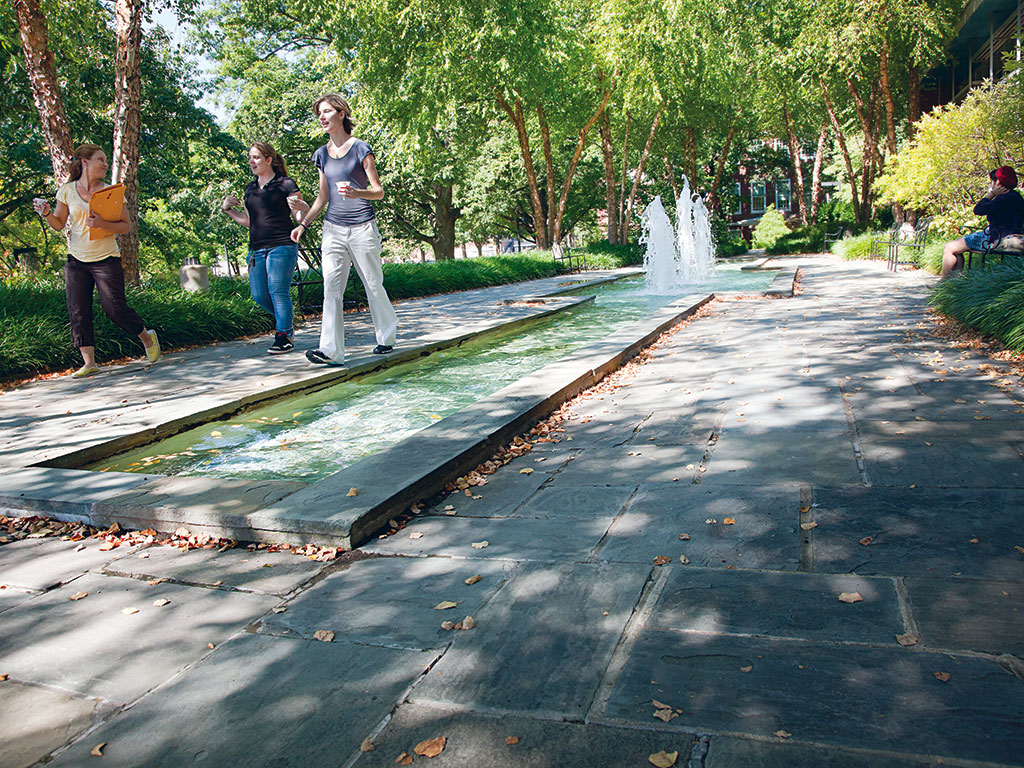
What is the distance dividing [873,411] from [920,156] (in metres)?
14.4

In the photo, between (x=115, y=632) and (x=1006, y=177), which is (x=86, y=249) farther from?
(x=1006, y=177)

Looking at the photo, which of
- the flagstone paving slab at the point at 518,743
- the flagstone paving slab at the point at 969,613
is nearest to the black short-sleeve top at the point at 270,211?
the flagstone paving slab at the point at 518,743

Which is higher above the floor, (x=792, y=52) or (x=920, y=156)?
(x=792, y=52)

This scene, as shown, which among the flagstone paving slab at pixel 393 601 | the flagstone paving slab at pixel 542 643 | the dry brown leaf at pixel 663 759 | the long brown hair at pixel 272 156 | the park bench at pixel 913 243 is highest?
the long brown hair at pixel 272 156

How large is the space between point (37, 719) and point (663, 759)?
155 cm

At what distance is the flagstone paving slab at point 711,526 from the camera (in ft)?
8.65

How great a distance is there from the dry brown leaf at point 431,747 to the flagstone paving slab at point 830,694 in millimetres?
417

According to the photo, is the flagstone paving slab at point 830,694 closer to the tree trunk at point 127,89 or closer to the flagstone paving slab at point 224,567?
the flagstone paving slab at point 224,567

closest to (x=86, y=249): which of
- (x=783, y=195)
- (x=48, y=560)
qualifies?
(x=48, y=560)

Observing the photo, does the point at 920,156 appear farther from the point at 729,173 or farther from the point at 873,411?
the point at 729,173

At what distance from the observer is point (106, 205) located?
6.90 metres

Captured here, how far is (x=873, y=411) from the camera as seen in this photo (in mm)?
4539

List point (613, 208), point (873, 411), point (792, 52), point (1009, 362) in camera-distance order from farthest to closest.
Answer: point (613, 208), point (792, 52), point (1009, 362), point (873, 411)

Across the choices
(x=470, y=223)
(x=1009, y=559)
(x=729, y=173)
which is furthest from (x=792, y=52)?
(x=729, y=173)
